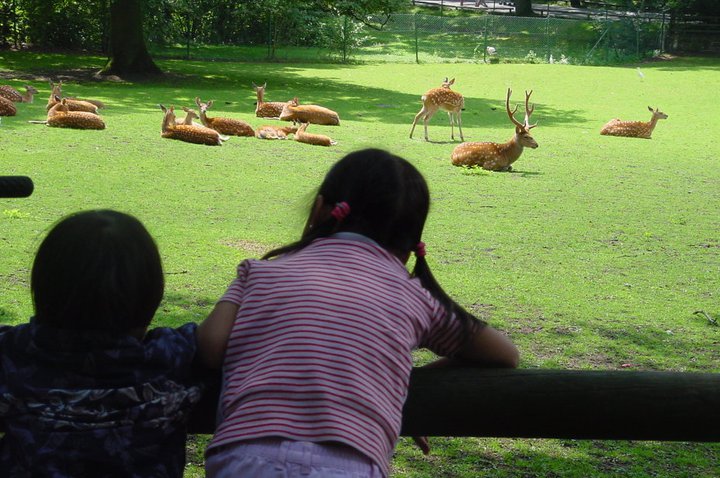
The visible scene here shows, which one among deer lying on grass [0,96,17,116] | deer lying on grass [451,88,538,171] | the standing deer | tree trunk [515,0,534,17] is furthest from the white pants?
tree trunk [515,0,534,17]

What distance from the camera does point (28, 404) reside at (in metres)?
2.09

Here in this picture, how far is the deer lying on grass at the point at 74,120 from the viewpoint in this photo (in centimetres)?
1430

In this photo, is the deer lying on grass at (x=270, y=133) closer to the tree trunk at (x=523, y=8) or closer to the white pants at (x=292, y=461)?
the white pants at (x=292, y=461)

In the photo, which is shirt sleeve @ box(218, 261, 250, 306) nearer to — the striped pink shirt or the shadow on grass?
the striped pink shirt

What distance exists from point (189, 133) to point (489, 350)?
40.3ft

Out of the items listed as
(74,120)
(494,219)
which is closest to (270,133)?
(74,120)

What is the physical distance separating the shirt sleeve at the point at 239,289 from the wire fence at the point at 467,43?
29.6 meters

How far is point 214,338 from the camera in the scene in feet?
7.31

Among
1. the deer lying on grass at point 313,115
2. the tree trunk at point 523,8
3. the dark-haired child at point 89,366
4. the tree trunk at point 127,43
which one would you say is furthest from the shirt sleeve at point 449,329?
the tree trunk at point 523,8

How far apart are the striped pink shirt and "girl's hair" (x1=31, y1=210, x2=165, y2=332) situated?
0.80 ft

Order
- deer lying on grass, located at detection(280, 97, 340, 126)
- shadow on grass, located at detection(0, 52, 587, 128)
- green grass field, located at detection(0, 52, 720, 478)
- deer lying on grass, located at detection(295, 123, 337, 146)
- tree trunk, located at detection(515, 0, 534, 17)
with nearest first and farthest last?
1. green grass field, located at detection(0, 52, 720, 478)
2. deer lying on grass, located at detection(295, 123, 337, 146)
3. deer lying on grass, located at detection(280, 97, 340, 126)
4. shadow on grass, located at detection(0, 52, 587, 128)
5. tree trunk, located at detection(515, 0, 534, 17)

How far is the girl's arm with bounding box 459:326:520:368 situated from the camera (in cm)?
236

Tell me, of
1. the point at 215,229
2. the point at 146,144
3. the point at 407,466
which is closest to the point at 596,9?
the point at 146,144

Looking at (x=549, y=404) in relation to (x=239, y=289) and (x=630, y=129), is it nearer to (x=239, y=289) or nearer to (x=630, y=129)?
(x=239, y=289)
